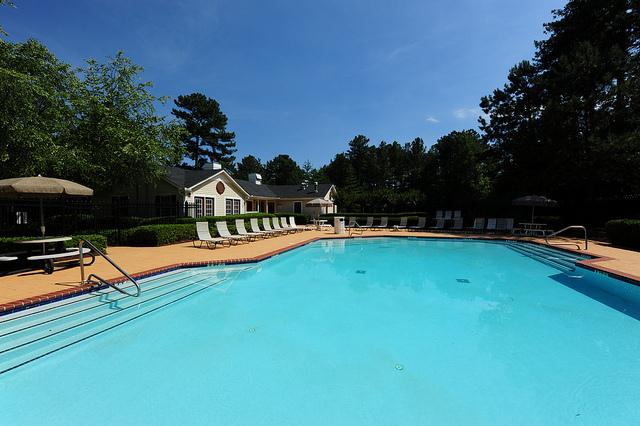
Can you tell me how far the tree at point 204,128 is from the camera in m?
48.1

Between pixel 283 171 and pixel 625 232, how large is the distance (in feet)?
222

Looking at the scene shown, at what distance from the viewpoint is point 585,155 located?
19.3 m

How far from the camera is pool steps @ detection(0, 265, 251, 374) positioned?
464 cm

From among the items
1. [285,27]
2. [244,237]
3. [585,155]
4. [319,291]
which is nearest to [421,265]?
[319,291]

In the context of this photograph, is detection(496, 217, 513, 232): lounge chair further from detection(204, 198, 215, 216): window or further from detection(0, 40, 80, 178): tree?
detection(0, 40, 80, 178): tree

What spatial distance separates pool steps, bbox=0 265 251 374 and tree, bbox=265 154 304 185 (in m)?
66.9

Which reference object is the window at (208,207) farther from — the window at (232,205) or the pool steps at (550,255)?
the pool steps at (550,255)

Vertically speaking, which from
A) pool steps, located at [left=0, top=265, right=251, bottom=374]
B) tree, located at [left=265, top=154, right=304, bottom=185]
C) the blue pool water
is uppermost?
tree, located at [left=265, top=154, right=304, bottom=185]

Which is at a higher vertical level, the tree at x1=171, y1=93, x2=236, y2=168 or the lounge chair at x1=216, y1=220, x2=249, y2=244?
the tree at x1=171, y1=93, x2=236, y2=168

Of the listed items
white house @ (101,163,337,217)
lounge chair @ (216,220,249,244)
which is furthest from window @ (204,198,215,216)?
lounge chair @ (216,220,249,244)

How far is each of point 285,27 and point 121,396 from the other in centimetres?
1567

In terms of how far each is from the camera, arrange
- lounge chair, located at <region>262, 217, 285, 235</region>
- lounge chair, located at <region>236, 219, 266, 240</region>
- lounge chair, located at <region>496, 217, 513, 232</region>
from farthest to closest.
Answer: lounge chair, located at <region>496, 217, 513, 232</region> < lounge chair, located at <region>262, 217, 285, 235</region> < lounge chair, located at <region>236, 219, 266, 240</region>

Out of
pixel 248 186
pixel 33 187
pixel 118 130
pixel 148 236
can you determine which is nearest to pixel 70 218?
pixel 118 130

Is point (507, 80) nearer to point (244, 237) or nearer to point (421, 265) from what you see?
point (421, 265)
